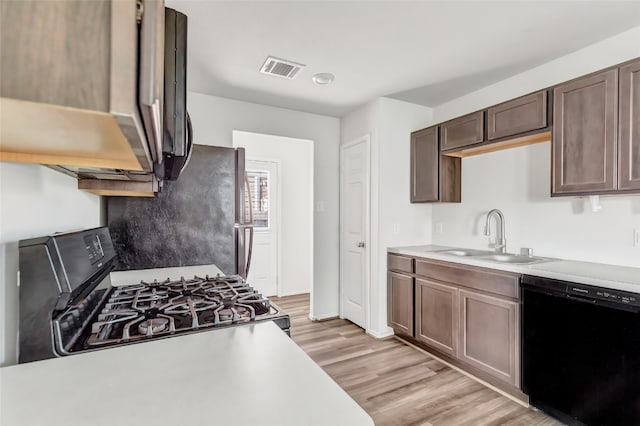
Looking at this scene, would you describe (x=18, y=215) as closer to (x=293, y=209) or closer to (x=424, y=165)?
(x=424, y=165)

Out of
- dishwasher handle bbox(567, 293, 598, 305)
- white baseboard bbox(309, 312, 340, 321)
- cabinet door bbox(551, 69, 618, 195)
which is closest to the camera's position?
dishwasher handle bbox(567, 293, 598, 305)

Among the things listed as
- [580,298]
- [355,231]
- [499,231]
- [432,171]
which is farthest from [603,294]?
[355,231]

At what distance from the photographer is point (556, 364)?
189 cm

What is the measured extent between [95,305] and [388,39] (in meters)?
2.18

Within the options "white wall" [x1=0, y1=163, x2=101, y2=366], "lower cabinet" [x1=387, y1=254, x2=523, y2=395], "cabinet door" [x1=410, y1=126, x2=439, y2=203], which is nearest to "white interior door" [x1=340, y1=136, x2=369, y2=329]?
"lower cabinet" [x1=387, y1=254, x2=523, y2=395]

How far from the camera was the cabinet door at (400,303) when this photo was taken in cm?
297

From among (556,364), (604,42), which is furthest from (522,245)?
(604,42)

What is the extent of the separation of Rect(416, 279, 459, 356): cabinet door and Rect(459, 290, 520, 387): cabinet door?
0.07 meters

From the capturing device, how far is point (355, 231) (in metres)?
3.59

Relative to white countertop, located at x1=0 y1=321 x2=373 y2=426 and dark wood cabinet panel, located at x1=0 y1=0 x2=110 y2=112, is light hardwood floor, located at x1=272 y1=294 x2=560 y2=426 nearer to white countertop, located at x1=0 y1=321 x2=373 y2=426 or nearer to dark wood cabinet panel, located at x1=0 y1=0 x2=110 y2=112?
white countertop, located at x1=0 y1=321 x2=373 y2=426

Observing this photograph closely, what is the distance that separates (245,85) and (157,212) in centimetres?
142

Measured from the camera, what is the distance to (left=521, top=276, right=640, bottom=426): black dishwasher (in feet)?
5.24

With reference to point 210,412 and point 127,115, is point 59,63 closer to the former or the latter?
point 127,115

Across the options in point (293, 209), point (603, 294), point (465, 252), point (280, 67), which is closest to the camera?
point (603, 294)
